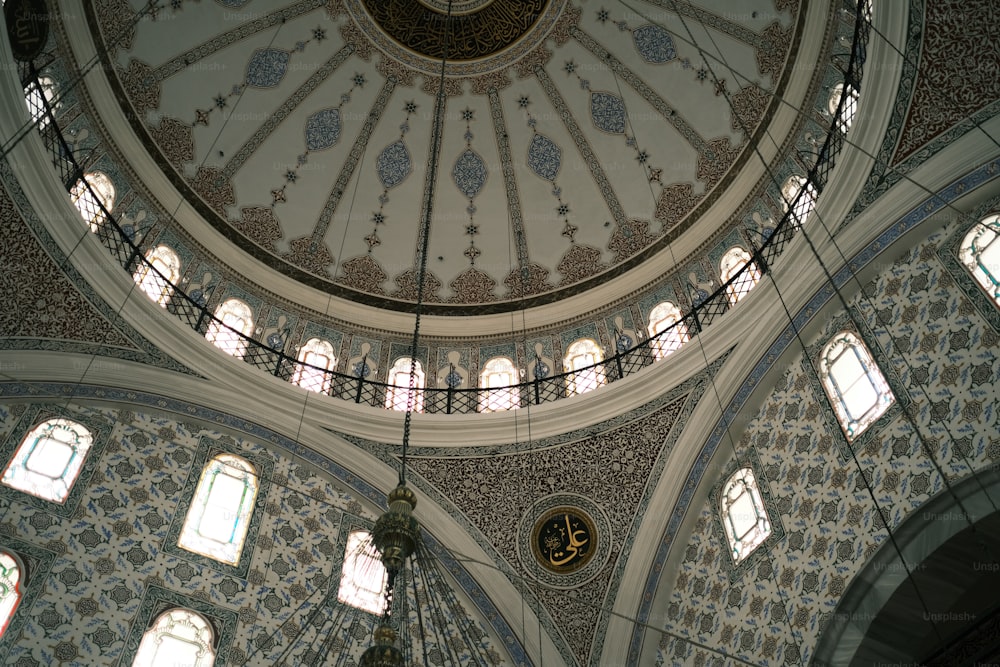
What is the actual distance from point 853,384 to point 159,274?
6.36m

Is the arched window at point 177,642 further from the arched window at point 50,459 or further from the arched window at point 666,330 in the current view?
the arched window at point 666,330

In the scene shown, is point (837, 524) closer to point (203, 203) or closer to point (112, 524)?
point (112, 524)

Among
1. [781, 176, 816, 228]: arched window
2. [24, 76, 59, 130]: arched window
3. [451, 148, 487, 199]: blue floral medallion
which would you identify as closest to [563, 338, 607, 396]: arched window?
[781, 176, 816, 228]: arched window

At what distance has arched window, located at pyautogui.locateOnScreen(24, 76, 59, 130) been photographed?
784cm

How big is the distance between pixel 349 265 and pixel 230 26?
3.01m

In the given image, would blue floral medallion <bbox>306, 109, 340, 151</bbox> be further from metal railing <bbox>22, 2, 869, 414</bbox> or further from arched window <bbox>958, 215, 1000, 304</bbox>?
arched window <bbox>958, 215, 1000, 304</bbox>

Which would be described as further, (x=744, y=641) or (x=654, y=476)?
(x=654, y=476)

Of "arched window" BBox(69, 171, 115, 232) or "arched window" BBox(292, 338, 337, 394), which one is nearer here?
"arched window" BBox(69, 171, 115, 232)

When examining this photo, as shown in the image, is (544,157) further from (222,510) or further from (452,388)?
(222,510)

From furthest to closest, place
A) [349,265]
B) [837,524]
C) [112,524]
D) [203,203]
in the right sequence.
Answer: [349,265]
[203,203]
[112,524]
[837,524]

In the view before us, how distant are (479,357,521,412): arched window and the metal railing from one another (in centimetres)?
1

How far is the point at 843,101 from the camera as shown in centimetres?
816

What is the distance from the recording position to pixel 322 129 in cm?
1109

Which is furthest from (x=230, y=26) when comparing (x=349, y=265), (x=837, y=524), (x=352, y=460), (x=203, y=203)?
(x=837, y=524)
